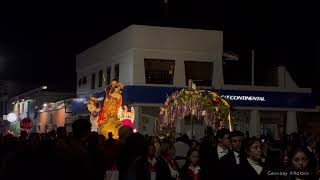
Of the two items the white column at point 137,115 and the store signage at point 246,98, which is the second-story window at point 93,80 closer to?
the white column at point 137,115

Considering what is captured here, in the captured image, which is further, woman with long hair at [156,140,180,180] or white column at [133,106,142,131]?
white column at [133,106,142,131]

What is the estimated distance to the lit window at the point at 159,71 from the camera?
32.8 m

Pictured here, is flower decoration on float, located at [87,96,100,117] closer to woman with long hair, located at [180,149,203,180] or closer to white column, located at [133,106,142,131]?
white column, located at [133,106,142,131]

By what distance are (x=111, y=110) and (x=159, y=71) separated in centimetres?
958

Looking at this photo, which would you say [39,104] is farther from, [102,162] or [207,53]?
[102,162]

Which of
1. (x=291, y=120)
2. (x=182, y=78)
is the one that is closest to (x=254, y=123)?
(x=291, y=120)

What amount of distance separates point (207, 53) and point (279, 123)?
6.61 metres

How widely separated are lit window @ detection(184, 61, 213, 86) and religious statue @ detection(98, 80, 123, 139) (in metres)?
10.1

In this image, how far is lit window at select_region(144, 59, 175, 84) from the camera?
108 feet

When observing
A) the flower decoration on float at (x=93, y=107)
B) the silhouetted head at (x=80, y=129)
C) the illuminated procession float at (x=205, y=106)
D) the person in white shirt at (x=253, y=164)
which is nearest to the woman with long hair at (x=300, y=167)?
the person in white shirt at (x=253, y=164)

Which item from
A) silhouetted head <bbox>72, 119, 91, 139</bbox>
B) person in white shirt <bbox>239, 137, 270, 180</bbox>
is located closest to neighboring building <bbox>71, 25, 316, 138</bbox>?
person in white shirt <bbox>239, 137, 270, 180</bbox>

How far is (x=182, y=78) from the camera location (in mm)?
33281

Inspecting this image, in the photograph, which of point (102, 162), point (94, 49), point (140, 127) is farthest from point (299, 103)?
point (102, 162)

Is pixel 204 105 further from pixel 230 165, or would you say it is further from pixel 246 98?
pixel 246 98
